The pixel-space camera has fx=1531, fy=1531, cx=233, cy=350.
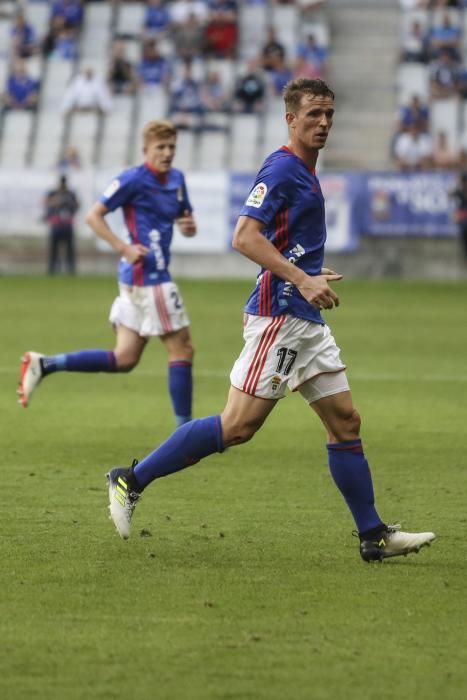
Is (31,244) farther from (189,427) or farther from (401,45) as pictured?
(189,427)

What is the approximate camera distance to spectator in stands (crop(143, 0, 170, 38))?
3328 centimetres

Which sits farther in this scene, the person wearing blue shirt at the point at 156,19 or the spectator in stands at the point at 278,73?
the person wearing blue shirt at the point at 156,19

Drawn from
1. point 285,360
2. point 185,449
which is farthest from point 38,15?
point 285,360

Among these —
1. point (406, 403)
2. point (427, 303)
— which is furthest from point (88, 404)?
point (427, 303)

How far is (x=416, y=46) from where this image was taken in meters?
32.0

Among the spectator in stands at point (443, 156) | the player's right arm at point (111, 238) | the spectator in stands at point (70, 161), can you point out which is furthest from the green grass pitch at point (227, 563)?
the spectator in stands at point (70, 161)

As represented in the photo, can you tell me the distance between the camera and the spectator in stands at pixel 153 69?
32125mm

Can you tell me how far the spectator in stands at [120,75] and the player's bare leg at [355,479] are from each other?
2604cm

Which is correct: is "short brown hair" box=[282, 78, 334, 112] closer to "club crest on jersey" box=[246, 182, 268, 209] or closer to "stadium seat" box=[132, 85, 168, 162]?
"club crest on jersey" box=[246, 182, 268, 209]

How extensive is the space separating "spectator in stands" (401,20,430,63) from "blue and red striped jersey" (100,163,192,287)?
72.9 feet

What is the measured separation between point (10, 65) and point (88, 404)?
889 inches

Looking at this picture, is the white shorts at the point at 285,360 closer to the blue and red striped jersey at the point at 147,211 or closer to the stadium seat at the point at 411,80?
the blue and red striped jersey at the point at 147,211

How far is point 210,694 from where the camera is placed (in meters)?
4.60

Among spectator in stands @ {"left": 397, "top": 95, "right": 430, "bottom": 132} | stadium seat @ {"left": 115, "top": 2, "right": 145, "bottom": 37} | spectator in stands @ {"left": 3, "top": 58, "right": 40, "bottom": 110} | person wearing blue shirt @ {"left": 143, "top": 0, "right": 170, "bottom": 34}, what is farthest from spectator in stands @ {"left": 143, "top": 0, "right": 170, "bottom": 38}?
spectator in stands @ {"left": 397, "top": 95, "right": 430, "bottom": 132}
